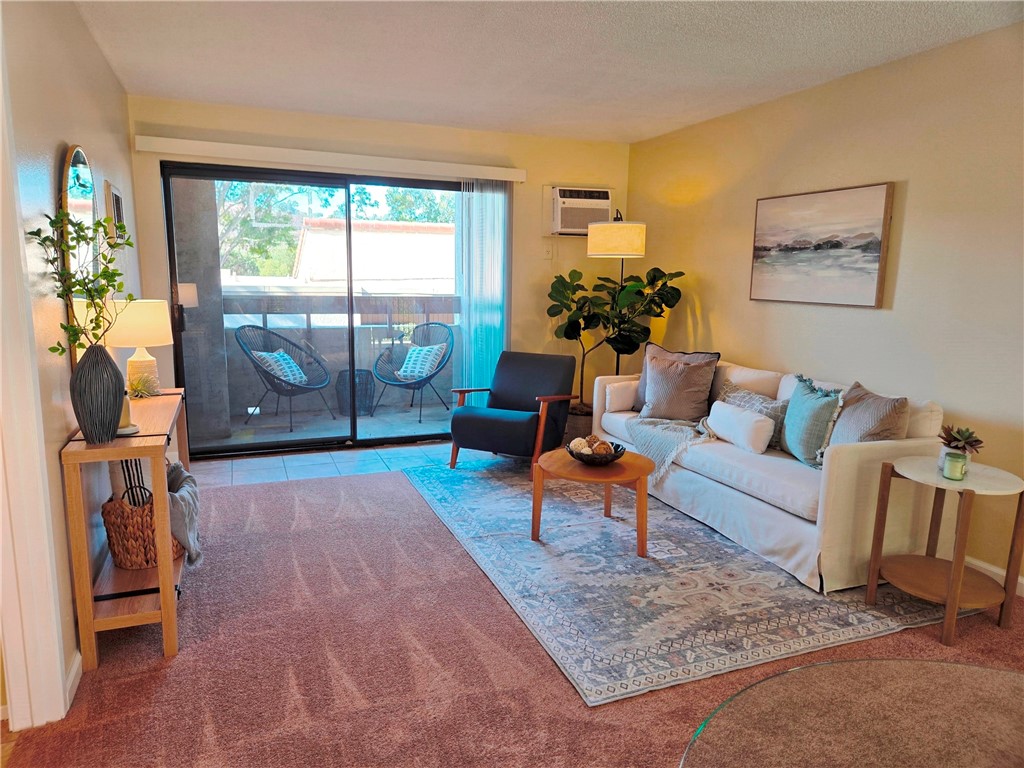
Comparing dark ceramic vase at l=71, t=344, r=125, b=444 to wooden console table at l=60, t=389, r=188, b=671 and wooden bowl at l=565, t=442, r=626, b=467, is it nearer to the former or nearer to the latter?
wooden console table at l=60, t=389, r=188, b=671

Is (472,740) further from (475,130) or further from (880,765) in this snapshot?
(475,130)

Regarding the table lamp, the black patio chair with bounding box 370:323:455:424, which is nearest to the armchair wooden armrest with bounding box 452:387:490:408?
the black patio chair with bounding box 370:323:455:424

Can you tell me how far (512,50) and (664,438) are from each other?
230 cm

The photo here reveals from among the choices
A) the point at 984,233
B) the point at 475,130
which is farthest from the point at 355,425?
the point at 984,233

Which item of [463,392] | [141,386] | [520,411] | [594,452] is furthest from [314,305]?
[594,452]

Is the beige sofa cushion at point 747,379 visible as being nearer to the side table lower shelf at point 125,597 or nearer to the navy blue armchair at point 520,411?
the navy blue armchair at point 520,411

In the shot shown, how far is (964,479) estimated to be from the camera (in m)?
2.55

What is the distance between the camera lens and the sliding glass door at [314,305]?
475cm

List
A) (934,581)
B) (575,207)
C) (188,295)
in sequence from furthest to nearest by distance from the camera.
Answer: (575,207) → (188,295) → (934,581)

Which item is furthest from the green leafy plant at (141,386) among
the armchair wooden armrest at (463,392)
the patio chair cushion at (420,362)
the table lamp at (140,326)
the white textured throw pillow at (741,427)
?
the white textured throw pillow at (741,427)

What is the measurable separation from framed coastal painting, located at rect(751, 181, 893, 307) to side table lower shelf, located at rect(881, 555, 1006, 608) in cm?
137

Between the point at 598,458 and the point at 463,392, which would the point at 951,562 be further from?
the point at 463,392

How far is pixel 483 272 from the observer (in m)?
5.30

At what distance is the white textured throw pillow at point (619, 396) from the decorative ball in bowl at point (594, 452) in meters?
1.17
